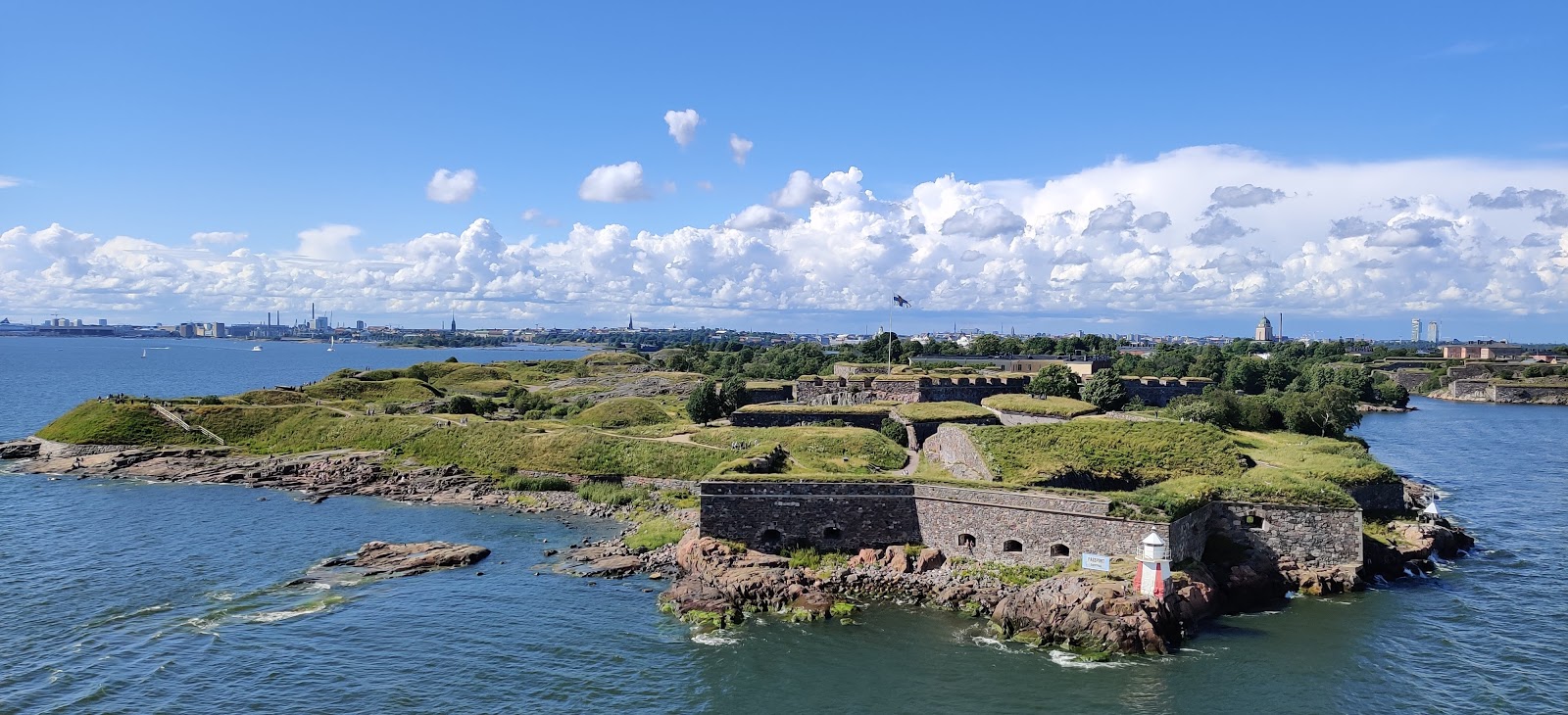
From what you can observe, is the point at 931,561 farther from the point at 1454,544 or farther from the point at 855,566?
the point at 1454,544

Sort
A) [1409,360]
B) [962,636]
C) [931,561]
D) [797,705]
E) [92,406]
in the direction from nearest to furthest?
[797,705] < [962,636] < [931,561] < [92,406] < [1409,360]

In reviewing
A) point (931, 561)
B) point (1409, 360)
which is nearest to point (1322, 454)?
point (931, 561)

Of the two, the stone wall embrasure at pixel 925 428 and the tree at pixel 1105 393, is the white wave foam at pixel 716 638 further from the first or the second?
the tree at pixel 1105 393

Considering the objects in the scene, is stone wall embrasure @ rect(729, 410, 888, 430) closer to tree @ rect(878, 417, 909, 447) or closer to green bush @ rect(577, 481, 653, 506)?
tree @ rect(878, 417, 909, 447)

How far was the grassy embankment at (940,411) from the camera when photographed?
49.9m

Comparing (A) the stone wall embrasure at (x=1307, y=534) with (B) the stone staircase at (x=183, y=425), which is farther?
(B) the stone staircase at (x=183, y=425)

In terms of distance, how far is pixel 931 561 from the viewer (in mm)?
30750

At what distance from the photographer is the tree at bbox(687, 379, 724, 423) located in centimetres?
6025

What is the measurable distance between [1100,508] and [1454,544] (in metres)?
16.9

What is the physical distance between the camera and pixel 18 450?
58438 millimetres

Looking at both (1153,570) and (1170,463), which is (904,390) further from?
(1153,570)

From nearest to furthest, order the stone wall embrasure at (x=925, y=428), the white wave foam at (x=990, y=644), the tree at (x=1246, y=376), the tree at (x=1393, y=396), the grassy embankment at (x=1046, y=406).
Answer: the white wave foam at (x=990, y=644) → the grassy embankment at (x=1046, y=406) → the stone wall embrasure at (x=925, y=428) → the tree at (x=1246, y=376) → the tree at (x=1393, y=396)

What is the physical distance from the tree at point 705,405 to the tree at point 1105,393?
23563 millimetres

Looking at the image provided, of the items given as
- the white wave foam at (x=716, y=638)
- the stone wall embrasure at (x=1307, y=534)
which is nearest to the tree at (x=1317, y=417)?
the stone wall embrasure at (x=1307, y=534)
